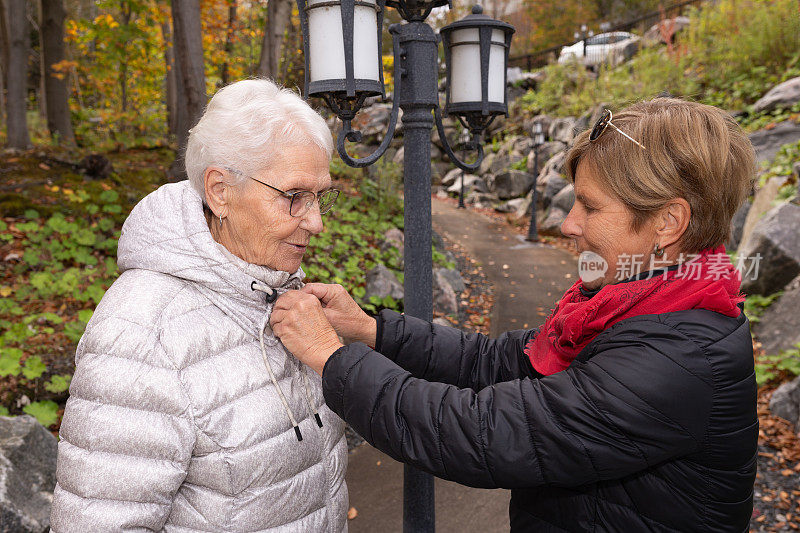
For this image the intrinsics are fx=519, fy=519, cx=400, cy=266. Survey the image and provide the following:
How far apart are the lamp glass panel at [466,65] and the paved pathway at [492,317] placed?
3236 millimetres

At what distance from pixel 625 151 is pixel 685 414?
757mm

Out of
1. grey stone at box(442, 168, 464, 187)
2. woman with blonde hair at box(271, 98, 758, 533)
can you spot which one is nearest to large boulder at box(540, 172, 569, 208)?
grey stone at box(442, 168, 464, 187)

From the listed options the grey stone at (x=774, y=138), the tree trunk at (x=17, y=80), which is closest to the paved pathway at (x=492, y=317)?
the grey stone at (x=774, y=138)

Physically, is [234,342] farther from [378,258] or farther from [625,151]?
[378,258]

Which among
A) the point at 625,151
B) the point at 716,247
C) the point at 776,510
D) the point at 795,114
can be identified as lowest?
the point at 776,510

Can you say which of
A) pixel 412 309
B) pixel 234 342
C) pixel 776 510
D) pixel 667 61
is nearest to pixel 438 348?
pixel 412 309

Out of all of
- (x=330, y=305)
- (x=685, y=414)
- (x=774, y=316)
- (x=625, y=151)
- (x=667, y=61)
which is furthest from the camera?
(x=667, y=61)

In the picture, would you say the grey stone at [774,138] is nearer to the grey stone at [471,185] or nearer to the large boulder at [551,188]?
the large boulder at [551,188]

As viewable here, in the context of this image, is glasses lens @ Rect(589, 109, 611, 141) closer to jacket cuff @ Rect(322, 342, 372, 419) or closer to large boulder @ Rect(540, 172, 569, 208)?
jacket cuff @ Rect(322, 342, 372, 419)

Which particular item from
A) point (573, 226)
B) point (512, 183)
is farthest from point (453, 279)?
point (512, 183)

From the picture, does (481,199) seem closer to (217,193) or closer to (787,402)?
(787,402)

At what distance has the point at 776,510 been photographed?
4.05 m

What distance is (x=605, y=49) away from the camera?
68.1ft

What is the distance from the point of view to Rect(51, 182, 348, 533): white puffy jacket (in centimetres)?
136
